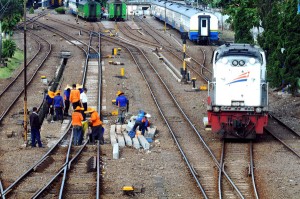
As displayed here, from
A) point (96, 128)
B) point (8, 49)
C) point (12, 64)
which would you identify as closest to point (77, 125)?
point (96, 128)

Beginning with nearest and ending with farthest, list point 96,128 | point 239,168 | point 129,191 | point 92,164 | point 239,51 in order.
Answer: point 129,191
point 92,164
point 239,168
point 96,128
point 239,51

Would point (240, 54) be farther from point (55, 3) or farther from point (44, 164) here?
point (55, 3)

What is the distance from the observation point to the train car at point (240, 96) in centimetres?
2441

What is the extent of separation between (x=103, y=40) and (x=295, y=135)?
38.1 metres

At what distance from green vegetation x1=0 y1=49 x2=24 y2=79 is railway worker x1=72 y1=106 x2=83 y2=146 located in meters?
18.4

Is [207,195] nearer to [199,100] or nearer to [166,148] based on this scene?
[166,148]

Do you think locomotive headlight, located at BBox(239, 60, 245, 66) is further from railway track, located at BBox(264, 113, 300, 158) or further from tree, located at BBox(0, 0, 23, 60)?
tree, located at BBox(0, 0, 23, 60)

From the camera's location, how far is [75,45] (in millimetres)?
58500

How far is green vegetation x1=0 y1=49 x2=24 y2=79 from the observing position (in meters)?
42.3

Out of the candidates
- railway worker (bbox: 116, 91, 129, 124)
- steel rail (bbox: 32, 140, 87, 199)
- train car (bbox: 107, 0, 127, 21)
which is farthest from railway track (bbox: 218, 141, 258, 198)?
train car (bbox: 107, 0, 127, 21)

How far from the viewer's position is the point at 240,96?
24.5 metres

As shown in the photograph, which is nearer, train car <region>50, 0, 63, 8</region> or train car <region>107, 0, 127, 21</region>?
train car <region>107, 0, 127, 21</region>

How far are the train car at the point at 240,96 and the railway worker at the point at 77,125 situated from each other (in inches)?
174

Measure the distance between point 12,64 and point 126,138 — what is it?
931 inches
